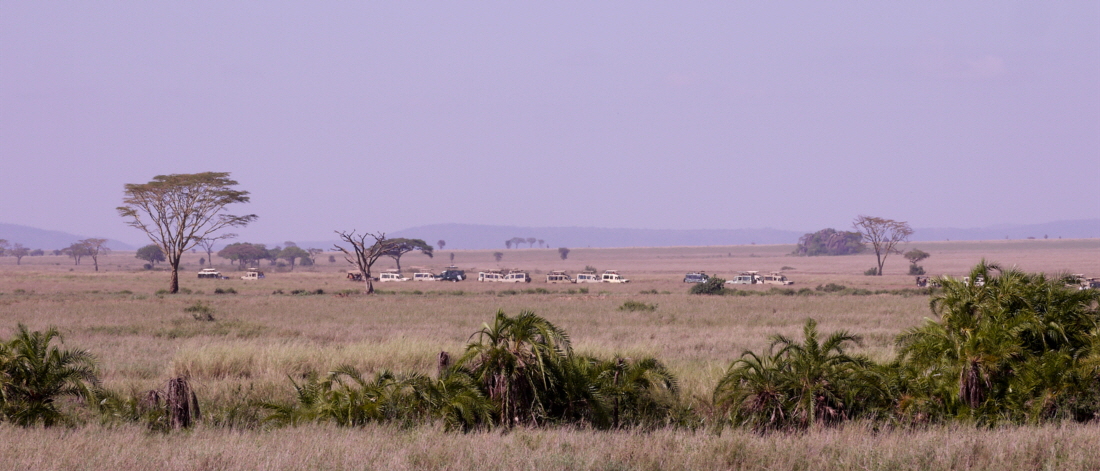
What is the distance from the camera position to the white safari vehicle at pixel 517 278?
238 ft

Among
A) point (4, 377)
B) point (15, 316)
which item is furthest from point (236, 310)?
point (4, 377)

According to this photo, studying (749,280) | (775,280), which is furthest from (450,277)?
(775,280)

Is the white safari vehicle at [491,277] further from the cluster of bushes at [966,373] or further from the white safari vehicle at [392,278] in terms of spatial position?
the cluster of bushes at [966,373]

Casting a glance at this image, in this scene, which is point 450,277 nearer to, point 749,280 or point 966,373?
point 749,280

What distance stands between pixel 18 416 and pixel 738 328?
62.4 ft

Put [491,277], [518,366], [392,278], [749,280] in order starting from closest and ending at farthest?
[518,366]
[749,280]
[491,277]
[392,278]

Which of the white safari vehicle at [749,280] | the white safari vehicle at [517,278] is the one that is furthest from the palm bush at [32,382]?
the white safari vehicle at [517,278]

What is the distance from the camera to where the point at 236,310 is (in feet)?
109

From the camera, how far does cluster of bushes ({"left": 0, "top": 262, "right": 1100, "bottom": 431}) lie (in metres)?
7.83

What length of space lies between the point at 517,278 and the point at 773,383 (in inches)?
2592

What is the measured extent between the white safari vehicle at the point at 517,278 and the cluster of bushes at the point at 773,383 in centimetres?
6363

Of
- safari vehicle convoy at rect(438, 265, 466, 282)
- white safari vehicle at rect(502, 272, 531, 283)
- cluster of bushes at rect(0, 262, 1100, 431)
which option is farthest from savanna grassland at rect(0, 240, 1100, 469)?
safari vehicle convoy at rect(438, 265, 466, 282)

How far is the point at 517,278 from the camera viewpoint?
243 feet

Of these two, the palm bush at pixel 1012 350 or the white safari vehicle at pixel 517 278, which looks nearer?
the palm bush at pixel 1012 350
